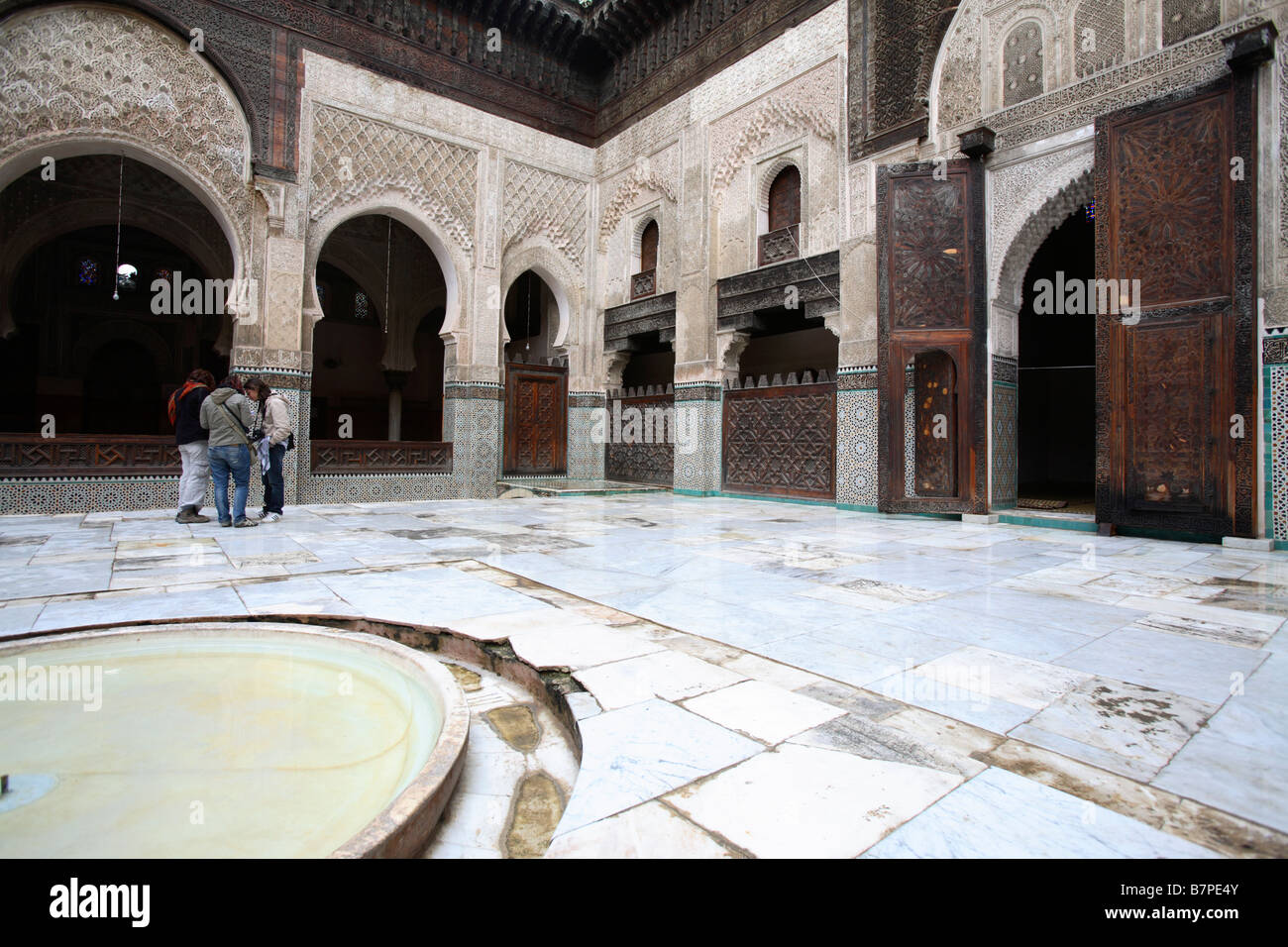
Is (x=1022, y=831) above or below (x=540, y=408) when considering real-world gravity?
below

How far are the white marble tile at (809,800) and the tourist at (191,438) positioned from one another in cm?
526

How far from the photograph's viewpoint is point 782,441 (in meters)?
7.90

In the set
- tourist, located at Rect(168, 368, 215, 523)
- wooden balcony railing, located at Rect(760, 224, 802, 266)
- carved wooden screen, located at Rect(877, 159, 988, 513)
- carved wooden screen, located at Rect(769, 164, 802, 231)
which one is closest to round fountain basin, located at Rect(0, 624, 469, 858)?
tourist, located at Rect(168, 368, 215, 523)

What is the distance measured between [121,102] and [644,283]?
19.2 ft

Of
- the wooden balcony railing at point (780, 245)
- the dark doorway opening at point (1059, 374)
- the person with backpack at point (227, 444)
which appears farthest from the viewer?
the dark doorway opening at point (1059, 374)

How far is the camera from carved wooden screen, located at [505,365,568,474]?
30.9 feet

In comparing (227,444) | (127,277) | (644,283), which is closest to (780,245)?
(644,283)

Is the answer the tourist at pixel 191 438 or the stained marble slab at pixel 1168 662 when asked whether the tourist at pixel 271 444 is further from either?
the stained marble slab at pixel 1168 662

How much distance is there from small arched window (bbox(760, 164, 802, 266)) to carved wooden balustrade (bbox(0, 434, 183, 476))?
6.44 metres

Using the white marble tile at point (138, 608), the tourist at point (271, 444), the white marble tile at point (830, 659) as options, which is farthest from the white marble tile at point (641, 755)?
the tourist at point (271, 444)

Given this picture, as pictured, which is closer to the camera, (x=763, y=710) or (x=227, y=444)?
(x=763, y=710)

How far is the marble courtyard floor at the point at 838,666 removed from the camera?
110cm

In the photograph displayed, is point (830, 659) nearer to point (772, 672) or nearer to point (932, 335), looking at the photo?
point (772, 672)
